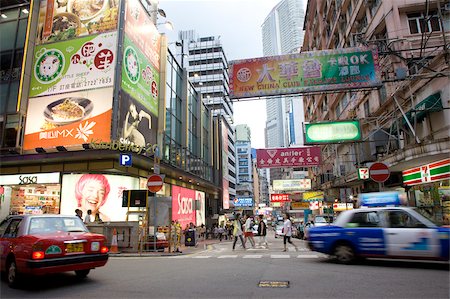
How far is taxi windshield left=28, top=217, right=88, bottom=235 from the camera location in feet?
23.8

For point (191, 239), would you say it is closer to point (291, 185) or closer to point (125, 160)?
point (125, 160)

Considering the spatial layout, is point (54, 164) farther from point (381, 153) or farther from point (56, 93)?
point (381, 153)

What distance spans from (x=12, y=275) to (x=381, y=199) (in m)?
14.7

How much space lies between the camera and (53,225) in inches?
295

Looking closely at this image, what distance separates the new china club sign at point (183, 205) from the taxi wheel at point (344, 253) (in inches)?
770

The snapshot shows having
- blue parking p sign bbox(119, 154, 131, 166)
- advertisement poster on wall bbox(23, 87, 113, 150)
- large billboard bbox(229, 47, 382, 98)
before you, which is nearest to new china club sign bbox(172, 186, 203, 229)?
blue parking p sign bbox(119, 154, 131, 166)

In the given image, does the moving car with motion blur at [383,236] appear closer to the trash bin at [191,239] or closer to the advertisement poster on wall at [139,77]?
the trash bin at [191,239]

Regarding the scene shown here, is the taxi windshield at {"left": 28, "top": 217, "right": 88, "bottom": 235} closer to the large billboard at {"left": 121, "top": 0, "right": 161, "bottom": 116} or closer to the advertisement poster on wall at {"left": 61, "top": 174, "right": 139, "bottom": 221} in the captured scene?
the advertisement poster on wall at {"left": 61, "top": 174, "right": 139, "bottom": 221}

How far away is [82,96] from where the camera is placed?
19.7m

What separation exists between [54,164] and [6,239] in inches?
543

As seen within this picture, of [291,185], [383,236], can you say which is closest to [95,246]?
[383,236]

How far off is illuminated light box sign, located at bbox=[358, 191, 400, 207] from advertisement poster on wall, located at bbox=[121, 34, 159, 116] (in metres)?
15.0

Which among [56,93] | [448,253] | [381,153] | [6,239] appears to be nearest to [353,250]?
[448,253]

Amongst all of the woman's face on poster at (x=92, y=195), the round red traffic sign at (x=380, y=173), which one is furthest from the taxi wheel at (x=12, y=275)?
the woman's face on poster at (x=92, y=195)
